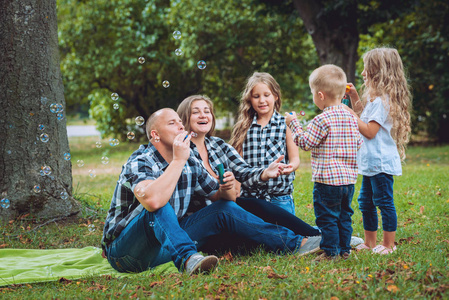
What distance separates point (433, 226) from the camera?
15.6 feet

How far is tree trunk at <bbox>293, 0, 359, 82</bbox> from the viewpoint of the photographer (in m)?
10.1

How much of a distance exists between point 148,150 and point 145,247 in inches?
26.7

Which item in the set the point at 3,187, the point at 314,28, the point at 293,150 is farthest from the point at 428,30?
the point at 3,187

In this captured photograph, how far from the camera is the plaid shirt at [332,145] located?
339cm

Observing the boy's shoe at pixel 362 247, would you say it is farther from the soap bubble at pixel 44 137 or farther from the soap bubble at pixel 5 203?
the soap bubble at pixel 5 203

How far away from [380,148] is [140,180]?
1941mm

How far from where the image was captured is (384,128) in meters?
3.81

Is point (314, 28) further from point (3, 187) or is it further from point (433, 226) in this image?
point (3, 187)

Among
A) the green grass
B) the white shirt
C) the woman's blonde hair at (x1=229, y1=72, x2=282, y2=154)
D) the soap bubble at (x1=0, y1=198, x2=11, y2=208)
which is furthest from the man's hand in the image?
the soap bubble at (x1=0, y1=198, x2=11, y2=208)

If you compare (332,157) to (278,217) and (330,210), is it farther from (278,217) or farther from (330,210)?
(278,217)

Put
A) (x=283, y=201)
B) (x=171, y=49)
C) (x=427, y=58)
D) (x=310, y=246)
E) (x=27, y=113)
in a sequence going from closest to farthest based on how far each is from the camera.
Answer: (x=310, y=246) < (x=283, y=201) < (x=27, y=113) < (x=427, y=58) < (x=171, y=49)

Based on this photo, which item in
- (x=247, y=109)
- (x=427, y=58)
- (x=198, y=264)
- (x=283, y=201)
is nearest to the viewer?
(x=198, y=264)

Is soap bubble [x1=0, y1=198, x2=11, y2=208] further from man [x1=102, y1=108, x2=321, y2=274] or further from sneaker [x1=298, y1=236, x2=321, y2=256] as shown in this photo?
sneaker [x1=298, y1=236, x2=321, y2=256]

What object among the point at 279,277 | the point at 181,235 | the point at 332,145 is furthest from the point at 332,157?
the point at 181,235
